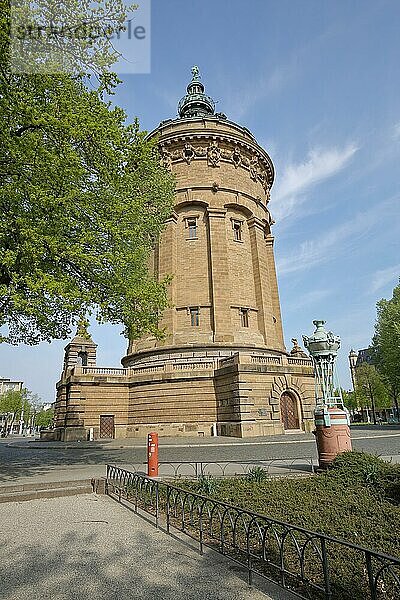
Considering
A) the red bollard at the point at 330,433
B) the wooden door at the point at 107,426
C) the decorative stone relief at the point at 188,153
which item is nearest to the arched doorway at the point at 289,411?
the wooden door at the point at 107,426

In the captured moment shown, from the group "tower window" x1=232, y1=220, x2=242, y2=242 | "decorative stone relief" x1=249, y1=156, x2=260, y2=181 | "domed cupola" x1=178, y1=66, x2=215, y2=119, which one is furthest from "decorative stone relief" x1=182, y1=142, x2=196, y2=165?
"domed cupola" x1=178, y1=66, x2=215, y2=119

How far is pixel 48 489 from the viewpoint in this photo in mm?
9852

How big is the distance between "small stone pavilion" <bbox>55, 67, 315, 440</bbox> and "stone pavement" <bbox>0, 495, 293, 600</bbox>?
18.8 metres

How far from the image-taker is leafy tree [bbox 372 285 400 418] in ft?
132

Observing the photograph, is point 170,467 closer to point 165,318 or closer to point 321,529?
point 321,529

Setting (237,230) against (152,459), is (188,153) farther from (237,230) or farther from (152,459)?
(152,459)

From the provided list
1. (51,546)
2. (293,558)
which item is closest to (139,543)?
(51,546)

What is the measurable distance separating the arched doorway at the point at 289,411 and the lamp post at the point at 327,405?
50.1ft

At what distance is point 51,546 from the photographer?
6.04 metres

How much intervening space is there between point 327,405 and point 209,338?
20.8 m

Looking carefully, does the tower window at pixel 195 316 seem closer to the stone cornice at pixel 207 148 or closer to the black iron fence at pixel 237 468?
the stone cornice at pixel 207 148

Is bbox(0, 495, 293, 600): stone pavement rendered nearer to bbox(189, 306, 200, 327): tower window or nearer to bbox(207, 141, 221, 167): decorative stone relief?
bbox(189, 306, 200, 327): tower window

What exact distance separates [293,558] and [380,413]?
Answer: 327 feet

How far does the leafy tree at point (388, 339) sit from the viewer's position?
4022 centimetres
